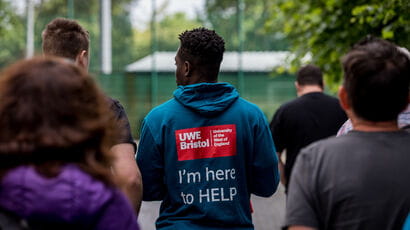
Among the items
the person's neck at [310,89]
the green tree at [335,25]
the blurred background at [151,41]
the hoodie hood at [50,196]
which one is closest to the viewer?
the hoodie hood at [50,196]

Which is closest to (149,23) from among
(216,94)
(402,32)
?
(402,32)

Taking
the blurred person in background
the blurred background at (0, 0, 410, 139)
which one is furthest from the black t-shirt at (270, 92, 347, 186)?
the blurred background at (0, 0, 410, 139)

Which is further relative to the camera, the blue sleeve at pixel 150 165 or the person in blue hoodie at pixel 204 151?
the blue sleeve at pixel 150 165

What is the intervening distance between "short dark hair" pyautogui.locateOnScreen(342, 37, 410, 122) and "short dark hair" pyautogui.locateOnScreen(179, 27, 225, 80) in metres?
1.34

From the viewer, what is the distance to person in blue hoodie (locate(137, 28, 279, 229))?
11.6 feet

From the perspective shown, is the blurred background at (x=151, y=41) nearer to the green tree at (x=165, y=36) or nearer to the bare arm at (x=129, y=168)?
the green tree at (x=165, y=36)

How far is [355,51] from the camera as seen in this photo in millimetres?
2510

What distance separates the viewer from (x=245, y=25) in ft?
64.3

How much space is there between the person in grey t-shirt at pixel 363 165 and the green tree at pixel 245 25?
16.8 meters

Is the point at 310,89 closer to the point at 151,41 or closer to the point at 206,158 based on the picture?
the point at 206,158

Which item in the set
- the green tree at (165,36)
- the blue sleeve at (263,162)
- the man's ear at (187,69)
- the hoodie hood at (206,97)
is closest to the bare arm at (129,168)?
the hoodie hood at (206,97)

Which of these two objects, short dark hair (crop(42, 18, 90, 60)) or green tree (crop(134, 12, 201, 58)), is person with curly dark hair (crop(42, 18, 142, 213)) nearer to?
short dark hair (crop(42, 18, 90, 60))

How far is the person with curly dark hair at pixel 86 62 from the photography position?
11.0 ft

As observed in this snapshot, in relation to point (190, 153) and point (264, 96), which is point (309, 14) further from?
point (264, 96)
